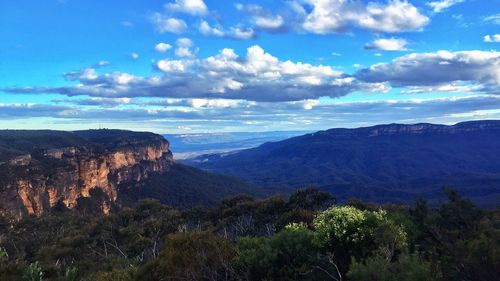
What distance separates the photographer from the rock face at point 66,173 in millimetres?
88062

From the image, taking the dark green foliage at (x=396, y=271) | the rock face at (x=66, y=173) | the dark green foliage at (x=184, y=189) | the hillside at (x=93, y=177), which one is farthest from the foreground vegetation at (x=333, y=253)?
the dark green foliage at (x=184, y=189)

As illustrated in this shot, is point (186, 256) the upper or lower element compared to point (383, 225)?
lower

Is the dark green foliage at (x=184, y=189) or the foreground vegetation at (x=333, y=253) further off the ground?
the foreground vegetation at (x=333, y=253)

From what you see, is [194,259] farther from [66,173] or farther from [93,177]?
[93,177]

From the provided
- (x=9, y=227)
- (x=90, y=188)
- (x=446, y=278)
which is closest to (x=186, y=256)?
(x=446, y=278)

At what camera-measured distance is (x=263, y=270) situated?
20.0m

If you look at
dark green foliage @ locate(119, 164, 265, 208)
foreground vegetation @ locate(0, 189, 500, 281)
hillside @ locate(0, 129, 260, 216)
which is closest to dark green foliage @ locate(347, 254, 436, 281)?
foreground vegetation @ locate(0, 189, 500, 281)

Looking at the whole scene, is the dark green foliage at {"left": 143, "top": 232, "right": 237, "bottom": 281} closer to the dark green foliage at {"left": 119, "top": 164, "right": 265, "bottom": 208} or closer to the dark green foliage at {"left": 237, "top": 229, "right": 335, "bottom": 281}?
the dark green foliage at {"left": 237, "top": 229, "right": 335, "bottom": 281}

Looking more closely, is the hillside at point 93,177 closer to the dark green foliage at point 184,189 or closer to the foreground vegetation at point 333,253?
the dark green foliage at point 184,189

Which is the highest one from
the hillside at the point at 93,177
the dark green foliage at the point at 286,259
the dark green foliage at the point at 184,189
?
the dark green foliage at the point at 286,259

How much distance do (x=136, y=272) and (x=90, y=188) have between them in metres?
107

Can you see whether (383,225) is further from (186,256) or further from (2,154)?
(2,154)

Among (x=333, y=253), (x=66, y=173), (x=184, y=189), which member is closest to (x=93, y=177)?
(x=66, y=173)

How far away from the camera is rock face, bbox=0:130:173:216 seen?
88062 millimetres
